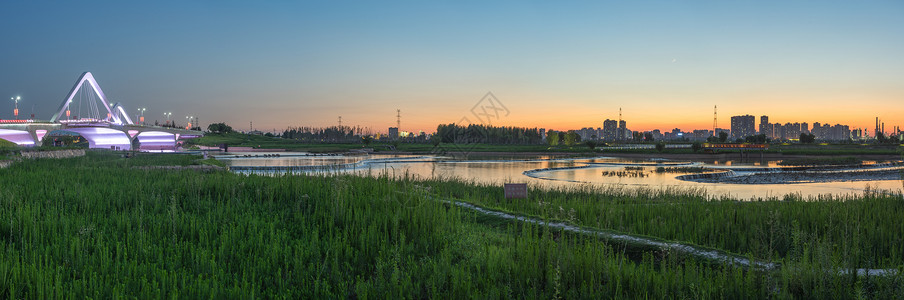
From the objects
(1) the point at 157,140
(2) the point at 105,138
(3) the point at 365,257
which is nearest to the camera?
(3) the point at 365,257

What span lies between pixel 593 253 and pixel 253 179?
10.7 m

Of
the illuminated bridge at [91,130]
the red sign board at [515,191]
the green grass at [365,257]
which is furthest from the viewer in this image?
the illuminated bridge at [91,130]

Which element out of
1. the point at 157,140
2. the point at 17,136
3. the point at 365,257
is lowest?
the point at 365,257

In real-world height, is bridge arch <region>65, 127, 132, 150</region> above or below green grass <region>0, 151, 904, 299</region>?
above

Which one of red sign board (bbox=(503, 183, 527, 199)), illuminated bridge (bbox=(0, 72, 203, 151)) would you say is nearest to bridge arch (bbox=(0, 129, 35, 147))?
illuminated bridge (bbox=(0, 72, 203, 151))

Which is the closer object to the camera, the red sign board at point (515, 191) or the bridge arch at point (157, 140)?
the red sign board at point (515, 191)

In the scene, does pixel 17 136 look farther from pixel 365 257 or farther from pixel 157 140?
pixel 365 257

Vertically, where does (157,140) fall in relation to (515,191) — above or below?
above

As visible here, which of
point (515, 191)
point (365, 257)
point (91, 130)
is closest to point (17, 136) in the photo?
point (91, 130)

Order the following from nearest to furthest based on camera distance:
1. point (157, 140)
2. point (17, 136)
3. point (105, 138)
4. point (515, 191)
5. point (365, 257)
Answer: point (365, 257) → point (515, 191) → point (17, 136) → point (105, 138) → point (157, 140)

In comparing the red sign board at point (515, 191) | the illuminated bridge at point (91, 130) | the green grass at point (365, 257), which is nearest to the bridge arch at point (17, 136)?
the illuminated bridge at point (91, 130)

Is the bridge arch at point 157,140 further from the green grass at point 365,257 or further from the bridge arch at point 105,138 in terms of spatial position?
the green grass at point 365,257

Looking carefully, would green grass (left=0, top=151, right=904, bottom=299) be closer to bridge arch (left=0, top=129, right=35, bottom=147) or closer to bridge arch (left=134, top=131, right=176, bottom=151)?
bridge arch (left=0, top=129, right=35, bottom=147)

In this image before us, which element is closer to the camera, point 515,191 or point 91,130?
point 515,191
